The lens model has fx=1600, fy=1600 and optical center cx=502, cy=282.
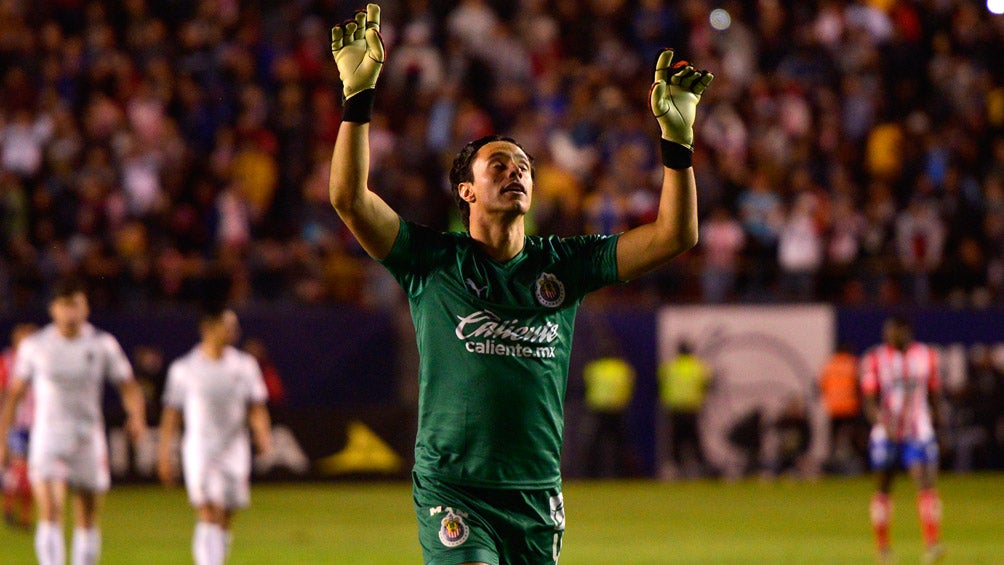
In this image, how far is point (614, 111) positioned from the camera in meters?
Answer: 23.6

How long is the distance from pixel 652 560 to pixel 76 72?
1288 centimetres

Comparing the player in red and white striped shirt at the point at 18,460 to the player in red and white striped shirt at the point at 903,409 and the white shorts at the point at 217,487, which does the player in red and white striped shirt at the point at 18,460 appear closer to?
the white shorts at the point at 217,487

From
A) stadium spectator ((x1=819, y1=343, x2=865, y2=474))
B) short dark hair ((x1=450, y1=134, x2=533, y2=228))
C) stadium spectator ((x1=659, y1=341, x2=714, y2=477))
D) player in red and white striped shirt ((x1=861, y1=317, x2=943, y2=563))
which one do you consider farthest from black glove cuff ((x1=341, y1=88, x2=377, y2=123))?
stadium spectator ((x1=819, y1=343, x2=865, y2=474))

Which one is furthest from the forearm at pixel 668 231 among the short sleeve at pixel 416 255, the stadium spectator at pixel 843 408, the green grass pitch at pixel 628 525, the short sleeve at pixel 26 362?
the stadium spectator at pixel 843 408

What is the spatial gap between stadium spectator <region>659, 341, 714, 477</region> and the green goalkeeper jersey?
1745 cm

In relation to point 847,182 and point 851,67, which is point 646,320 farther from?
point 851,67

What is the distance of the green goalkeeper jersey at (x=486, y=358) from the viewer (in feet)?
19.0

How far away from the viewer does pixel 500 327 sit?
583 cm

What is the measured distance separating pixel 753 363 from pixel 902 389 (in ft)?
25.7

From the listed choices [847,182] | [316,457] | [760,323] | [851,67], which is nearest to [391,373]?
[316,457]

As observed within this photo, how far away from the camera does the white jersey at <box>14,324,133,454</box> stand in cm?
1238

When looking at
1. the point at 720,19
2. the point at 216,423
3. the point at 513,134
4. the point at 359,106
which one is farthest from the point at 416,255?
the point at 720,19

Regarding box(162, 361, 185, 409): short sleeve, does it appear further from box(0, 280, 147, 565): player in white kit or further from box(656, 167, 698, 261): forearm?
box(656, 167, 698, 261): forearm

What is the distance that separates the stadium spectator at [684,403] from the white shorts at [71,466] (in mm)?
12428
